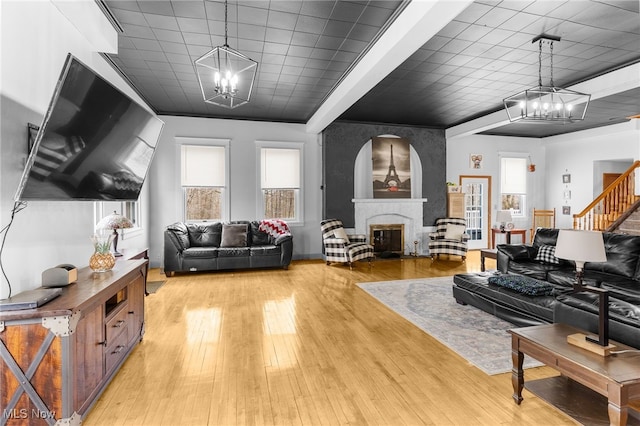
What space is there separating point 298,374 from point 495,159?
28.5 ft

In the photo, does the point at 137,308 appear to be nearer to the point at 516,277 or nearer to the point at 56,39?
the point at 56,39

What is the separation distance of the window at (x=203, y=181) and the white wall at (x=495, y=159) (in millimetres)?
5724

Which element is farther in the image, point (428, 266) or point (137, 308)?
point (428, 266)

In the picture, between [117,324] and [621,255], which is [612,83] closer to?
[621,255]

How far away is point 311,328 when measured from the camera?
3605mm

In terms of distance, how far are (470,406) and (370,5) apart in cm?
338

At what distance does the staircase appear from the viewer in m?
6.52

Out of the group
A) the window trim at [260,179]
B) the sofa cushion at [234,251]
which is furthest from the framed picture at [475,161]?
the sofa cushion at [234,251]

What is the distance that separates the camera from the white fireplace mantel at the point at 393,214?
781 centimetres

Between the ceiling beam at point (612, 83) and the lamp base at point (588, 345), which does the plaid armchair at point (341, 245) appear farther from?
the lamp base at point (588, 345)

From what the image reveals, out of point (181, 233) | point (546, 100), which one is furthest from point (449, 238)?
point (181, 233)

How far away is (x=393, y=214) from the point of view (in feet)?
26.3

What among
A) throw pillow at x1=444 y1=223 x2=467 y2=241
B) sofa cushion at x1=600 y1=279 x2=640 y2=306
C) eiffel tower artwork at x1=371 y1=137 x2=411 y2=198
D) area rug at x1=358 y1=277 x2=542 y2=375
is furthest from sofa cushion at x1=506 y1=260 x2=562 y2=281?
eiffel tower artwork at x1=371 y1=137 x2=411 y2=198

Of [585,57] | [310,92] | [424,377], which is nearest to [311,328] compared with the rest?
[424,377]
